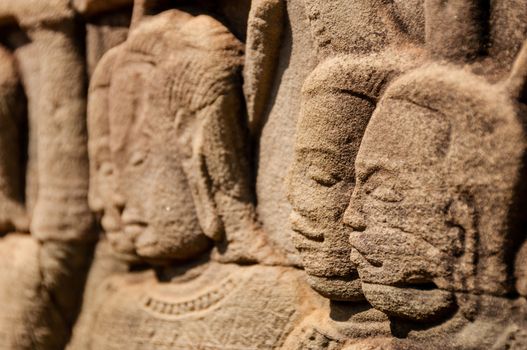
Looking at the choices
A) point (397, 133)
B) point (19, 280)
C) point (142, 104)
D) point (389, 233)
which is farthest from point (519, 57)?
point (19, 280)

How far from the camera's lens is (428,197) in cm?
138

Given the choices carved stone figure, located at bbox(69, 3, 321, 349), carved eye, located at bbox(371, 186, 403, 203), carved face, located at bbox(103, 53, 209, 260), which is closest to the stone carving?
carved eye, located at bbox(371, 186, 403, 203)

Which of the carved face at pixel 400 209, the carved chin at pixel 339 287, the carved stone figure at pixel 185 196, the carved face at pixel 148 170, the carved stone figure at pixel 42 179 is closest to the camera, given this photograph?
the carved face at pixel 400 209

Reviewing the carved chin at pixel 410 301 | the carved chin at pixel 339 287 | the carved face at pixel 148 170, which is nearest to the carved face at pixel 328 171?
the carved chin at pixel 339 287

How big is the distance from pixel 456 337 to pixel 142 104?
1.07m

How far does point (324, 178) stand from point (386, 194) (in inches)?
7.3

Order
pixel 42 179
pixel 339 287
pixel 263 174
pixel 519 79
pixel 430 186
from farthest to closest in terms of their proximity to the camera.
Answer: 1. pixel 42 179
2. pixel 263 174
3. pixel 339 287
4. pixel 430 186
5. pixel 519 79

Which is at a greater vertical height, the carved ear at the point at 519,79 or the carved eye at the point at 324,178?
the carved ear at the point at 519,79

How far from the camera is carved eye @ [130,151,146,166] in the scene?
212cm

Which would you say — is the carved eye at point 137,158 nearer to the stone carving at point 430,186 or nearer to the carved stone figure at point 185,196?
the carved stone figure at point 185,196

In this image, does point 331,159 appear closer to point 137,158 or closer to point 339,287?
point 339,287

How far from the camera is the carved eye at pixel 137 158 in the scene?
2.12 m

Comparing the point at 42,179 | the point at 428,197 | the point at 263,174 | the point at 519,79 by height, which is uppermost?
the point at 519,79

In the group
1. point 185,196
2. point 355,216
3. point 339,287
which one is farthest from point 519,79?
point 185,196
